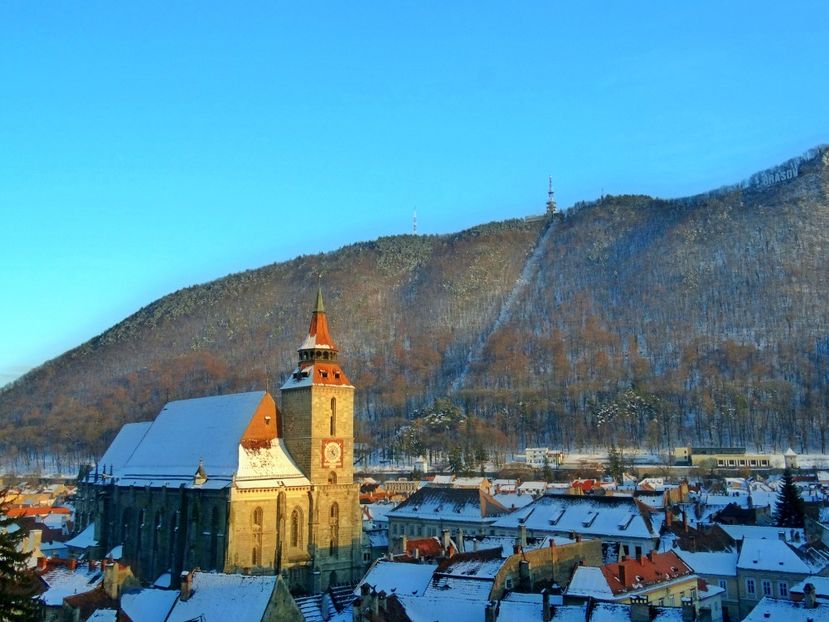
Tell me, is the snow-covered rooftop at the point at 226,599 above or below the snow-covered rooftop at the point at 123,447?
below

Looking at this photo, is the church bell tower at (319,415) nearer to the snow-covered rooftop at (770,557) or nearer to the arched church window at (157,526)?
the arched church window at (157,526)

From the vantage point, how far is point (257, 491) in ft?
187

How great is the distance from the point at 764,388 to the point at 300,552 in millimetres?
147997

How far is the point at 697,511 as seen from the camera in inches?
3000

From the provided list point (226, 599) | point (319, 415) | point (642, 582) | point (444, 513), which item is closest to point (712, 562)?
point (642, 582)

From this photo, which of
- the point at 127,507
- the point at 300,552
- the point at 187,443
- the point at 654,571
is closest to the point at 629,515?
the point at 654,571

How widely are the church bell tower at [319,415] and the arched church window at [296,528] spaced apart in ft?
8.89

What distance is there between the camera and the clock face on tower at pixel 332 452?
62.2 meters

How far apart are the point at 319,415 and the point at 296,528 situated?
333 inches

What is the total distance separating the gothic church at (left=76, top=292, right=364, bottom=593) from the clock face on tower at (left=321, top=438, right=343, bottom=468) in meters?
0.09

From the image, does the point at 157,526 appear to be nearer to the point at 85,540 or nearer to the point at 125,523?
the point at 125,523

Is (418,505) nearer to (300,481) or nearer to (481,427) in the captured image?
(300,481)

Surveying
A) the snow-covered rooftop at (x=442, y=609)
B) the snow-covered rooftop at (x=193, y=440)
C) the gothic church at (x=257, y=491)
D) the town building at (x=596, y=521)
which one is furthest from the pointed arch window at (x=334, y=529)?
the snow-covered rooftop at (x=442, y=609)

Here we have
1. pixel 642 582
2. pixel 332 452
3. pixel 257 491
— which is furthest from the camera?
pixel 332 452
